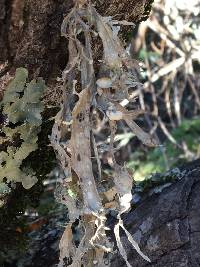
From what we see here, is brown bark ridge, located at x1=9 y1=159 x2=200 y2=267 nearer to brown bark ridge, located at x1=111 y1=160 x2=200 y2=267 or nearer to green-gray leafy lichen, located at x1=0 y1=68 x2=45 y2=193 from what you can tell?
brown bark ridge, located at x1=111 y1=160 x2=200 y2=267

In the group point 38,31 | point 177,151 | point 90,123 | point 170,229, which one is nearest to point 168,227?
point 170,229

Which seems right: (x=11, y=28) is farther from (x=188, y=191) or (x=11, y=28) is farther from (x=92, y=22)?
(x=188, y=191)

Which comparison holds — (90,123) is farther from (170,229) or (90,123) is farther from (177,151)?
(177,151)

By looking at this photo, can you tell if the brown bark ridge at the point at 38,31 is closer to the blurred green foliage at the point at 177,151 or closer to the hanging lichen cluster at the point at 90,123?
the hanging lichen cluster at the point at 90,123

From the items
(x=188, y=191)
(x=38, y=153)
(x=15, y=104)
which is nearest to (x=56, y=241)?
(x=38, y=153)

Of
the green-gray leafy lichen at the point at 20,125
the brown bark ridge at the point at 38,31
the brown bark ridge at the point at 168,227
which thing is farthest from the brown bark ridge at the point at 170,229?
the brown bark ridge at the point at 38,31
